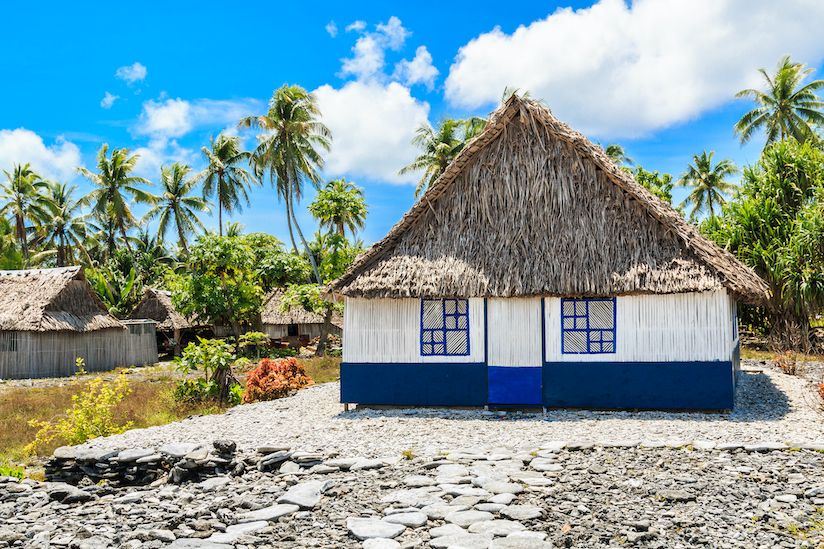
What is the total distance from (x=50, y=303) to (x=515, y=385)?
808 inches

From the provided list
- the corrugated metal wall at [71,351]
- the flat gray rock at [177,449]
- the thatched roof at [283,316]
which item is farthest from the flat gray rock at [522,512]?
the thatched roof at [283,316]

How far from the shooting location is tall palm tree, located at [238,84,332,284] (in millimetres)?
31739

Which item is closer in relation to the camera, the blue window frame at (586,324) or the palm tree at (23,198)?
the blue window frame at (586,324)

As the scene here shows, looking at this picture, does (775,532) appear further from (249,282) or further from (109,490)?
(249,282)

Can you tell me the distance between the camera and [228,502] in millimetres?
6688

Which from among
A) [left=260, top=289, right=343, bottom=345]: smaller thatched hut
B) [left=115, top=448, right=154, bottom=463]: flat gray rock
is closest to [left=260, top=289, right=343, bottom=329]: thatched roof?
[left=260, top=289, right=343, bottom=345]: smaller thatched hut

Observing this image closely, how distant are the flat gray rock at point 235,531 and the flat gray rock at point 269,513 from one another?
99mm

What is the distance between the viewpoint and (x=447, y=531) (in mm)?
5242

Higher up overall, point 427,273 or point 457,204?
point 457,204

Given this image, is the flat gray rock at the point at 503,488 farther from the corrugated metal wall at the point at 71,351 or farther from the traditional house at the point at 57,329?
the corrugated metal wall at the point at 71,351

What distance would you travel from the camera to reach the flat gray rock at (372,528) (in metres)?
5.24

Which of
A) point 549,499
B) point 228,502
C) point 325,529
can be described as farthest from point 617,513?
point 228,502

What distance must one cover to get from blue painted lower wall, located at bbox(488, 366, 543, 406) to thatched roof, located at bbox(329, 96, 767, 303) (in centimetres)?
153

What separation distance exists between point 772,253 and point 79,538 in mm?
23637
